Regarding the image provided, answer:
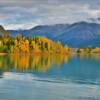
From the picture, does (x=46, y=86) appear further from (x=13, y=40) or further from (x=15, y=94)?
(x=13, y=40)

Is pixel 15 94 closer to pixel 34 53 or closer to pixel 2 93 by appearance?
pixel 2 93

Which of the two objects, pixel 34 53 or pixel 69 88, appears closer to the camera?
pixel 69 88

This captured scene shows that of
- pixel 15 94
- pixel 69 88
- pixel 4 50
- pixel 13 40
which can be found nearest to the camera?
pixel 15 94

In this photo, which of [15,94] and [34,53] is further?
[34,53]

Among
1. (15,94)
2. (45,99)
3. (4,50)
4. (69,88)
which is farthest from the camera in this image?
(4,50)

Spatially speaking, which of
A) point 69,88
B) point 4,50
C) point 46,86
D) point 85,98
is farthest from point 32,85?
point 4,50

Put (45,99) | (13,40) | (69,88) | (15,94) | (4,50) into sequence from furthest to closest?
(13,40) → (4,50) → (69,88) → (15,94) → (45,99)

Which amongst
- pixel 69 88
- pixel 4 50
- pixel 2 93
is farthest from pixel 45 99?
pixel 4 50

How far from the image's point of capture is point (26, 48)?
19500cm

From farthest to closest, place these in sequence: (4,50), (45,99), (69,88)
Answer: (4,50) < (69,88) < (45,99)

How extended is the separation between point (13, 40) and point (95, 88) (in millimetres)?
153092

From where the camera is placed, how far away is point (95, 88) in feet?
141

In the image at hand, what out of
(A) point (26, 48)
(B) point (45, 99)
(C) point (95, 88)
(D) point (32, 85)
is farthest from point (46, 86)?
(A) point (26, 48)

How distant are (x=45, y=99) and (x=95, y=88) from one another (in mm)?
9216
